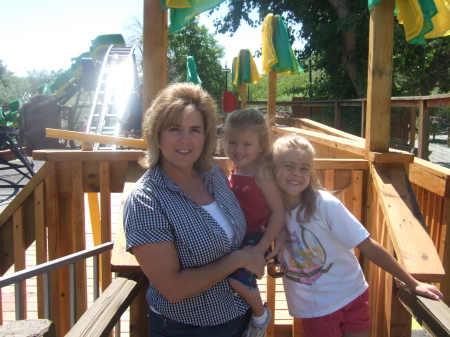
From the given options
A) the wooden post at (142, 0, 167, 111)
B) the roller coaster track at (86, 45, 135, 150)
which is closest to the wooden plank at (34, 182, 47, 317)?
the wooden post at (142, 0, 167, 111)

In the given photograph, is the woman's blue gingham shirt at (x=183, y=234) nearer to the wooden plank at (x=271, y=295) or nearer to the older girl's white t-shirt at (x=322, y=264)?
the older girl's white t-shirt at (x=322, y=264)

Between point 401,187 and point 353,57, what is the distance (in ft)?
37.4

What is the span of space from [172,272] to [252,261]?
0.31 meters

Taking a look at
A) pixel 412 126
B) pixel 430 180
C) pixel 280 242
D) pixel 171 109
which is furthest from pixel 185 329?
pixel 412 126

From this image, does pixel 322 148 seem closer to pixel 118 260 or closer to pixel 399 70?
pixel 118 260

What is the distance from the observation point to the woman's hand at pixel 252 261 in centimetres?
145

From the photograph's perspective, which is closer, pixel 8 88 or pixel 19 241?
pixel 19 241

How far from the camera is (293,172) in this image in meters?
1.82

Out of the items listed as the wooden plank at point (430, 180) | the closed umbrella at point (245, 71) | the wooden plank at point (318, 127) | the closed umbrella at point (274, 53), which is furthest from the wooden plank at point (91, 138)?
the closed umbrella at point (245, 71)

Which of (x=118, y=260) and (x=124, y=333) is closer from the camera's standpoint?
(x=118, y=260)

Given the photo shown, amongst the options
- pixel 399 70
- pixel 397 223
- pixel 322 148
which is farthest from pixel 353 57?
pixel 397 223

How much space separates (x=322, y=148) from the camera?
4227 millimetres

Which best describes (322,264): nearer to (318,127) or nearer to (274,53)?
(274,53)

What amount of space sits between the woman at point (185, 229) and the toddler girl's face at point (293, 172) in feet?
1.00
